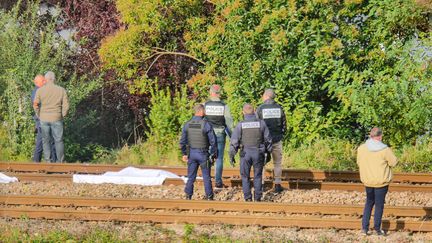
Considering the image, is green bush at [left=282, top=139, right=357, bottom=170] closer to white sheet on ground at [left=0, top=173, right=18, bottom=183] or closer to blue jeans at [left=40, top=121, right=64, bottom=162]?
blue jeans at [left=40, top=121, right=64, bottom=162]

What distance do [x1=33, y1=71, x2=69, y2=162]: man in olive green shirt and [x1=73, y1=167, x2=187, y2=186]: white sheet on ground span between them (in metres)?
1.61

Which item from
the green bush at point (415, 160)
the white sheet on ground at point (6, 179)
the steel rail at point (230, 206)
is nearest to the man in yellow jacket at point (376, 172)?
the steel rail at point (230, 206)

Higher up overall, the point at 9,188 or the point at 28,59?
the point at 28,59

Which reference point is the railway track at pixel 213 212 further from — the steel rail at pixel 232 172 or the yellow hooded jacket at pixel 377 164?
the steel rail at pixel 232 172

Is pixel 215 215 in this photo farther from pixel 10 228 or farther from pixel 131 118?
pixel 131 118

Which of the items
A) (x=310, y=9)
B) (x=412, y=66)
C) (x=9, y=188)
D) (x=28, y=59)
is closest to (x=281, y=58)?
(x=310, y=9)

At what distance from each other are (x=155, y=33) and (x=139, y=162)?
12.8 ft

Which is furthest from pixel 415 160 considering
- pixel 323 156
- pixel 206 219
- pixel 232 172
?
pixel 206 219

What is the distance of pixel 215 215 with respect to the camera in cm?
1364

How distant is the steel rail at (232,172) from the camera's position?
16.5 meters

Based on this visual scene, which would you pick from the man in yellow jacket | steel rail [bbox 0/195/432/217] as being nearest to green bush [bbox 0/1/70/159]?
steel rail [bbox 0/195/432/217]

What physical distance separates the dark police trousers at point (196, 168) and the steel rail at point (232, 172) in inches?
81.4

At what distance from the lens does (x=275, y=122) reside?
15.5 metres

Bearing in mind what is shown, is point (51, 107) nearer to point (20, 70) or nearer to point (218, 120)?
point (20, 70)
